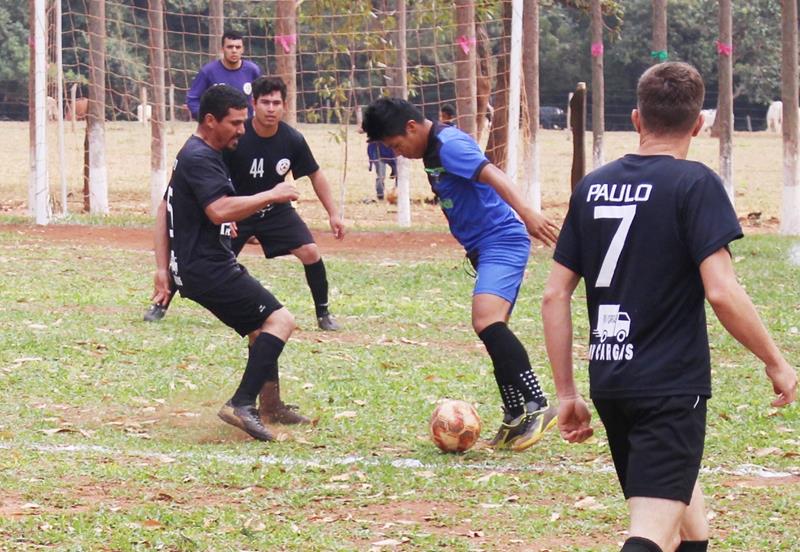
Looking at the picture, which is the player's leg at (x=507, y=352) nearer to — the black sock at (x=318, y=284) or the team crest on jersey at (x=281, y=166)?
the team crest on jersey at (x=281, y=166)

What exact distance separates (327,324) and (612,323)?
6.90 meters

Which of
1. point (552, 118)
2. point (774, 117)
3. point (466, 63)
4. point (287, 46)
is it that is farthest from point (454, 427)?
point (552, 118)

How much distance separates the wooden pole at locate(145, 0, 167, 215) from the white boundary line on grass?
13.0m

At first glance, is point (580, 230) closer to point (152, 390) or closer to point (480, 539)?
point (480, 539)

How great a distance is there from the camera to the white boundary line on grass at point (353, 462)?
21.9ft

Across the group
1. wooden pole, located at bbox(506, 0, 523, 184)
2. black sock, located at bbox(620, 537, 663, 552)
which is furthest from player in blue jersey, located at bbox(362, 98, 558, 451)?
wooden pole, located at bbox(506, 0, 523, 184)

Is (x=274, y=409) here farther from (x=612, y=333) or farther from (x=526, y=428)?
(x=612, y=333)

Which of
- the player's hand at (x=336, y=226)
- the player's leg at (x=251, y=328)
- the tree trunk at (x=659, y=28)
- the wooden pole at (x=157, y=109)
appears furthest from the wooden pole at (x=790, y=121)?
the player's leg at (x=251, y=328)

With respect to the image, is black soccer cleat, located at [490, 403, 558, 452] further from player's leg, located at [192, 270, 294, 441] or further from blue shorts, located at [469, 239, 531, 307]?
player's leg, located at [192, 270, 294, 441]

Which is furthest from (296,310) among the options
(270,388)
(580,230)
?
(580,230)

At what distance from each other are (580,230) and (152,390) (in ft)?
15.8

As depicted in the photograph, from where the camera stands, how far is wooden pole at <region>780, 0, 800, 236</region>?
1792 cm

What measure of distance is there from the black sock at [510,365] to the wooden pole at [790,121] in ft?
38.6

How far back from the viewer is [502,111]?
20344 millimetres
